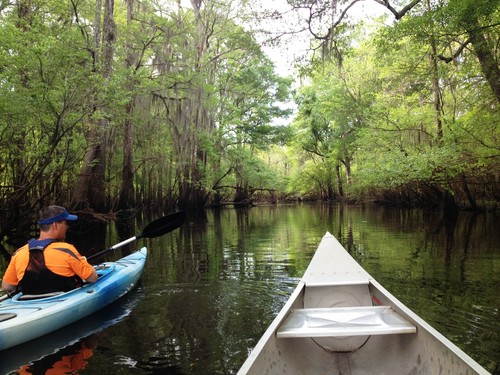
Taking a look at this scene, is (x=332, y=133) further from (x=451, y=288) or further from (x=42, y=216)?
(x=42, y=216)

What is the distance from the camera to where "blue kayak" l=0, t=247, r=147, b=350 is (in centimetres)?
309

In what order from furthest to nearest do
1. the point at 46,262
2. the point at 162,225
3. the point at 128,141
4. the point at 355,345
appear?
the point at 128,141, the point at 162,225, the point at 46,262, the point at 355,345

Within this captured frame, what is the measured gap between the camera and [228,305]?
4.29m

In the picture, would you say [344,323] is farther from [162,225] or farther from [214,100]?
[214,100]

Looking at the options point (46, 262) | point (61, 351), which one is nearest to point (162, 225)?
point (46, 262)

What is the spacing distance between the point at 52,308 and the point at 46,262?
1.49 ft

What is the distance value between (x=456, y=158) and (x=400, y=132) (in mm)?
3728

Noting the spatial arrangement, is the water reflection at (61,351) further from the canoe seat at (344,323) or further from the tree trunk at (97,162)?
the tree trunk at (97,162)

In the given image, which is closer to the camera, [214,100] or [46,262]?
[46,262]

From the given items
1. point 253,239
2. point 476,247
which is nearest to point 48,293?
point 253,239

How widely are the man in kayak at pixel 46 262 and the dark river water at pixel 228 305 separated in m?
0.52

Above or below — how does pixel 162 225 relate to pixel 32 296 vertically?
above

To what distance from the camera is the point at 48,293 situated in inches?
145

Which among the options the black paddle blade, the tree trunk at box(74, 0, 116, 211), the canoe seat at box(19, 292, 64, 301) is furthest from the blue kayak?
the tree trunk at box(74, 0, 116, 211)
